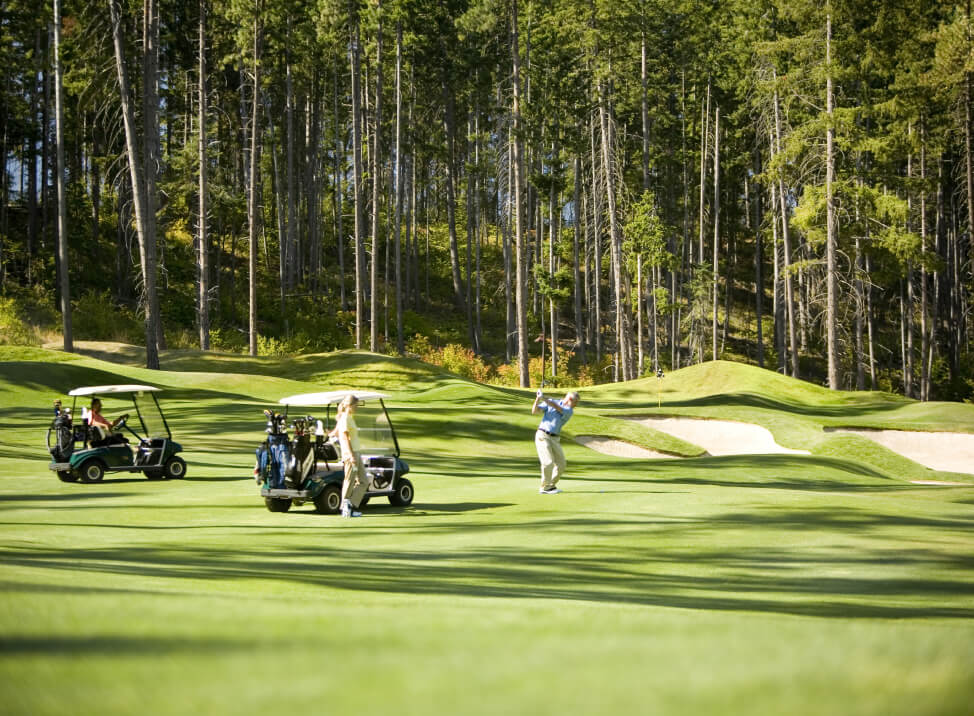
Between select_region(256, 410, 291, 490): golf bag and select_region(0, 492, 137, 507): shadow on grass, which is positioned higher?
select_region(256, 410, 291, 490): golf bag

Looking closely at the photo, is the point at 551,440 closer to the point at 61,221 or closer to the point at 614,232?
the point at 61,221

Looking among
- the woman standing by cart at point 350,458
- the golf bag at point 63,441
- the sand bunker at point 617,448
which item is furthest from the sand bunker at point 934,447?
the golf bag at point 63,441

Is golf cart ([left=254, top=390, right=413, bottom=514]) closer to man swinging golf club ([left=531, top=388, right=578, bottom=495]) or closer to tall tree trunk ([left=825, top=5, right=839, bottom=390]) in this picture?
man swinging golf club ([left=531, top=388, right=578, bottom=495])

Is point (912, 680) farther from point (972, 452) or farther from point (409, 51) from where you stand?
point (409, 51)

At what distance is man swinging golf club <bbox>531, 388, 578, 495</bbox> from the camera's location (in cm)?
1734

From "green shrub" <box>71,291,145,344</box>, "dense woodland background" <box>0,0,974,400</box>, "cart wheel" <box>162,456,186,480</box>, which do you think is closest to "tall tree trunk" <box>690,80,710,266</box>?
"dense woodland background" <box>0,0,974,400</box>

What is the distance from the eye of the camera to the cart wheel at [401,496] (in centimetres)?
1673

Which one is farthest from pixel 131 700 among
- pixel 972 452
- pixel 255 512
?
pixel 972 452

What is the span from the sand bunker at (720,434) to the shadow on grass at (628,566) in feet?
59.8

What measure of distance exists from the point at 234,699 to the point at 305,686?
9.3 inches

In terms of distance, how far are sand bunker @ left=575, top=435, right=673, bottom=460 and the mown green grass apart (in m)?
1.91

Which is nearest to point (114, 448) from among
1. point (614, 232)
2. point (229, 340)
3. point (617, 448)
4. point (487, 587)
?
point (487, 587)

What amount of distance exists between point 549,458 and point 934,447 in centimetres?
1998

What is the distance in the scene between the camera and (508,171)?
53.5 metres
